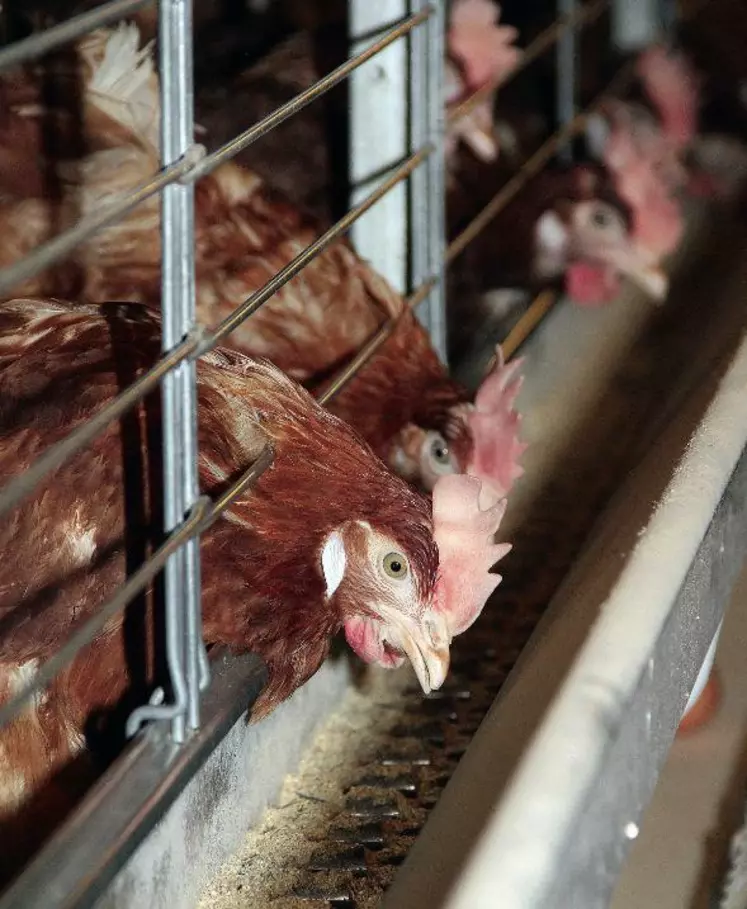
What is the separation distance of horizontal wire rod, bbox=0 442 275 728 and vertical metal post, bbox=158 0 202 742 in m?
0.01

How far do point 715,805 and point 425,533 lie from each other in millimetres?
479

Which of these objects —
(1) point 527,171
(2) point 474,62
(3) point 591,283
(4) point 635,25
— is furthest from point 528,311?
(4) point 635,25

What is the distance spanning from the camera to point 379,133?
1.84m

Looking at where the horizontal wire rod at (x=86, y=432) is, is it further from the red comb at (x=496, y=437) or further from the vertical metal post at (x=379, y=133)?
the vertical metal post at (x=379, y=133)

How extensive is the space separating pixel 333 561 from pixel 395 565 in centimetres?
5

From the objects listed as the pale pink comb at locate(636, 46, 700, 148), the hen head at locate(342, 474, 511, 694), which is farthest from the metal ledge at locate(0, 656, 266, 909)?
the pale pink comb at locate(636, 46, 700, 148)

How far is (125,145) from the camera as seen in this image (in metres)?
1.81

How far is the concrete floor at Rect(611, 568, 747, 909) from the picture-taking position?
4.29 ft

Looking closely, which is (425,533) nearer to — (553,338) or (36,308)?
(36,308)

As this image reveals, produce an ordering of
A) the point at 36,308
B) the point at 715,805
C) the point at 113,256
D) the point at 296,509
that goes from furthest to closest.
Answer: the point at 113,256
the point at 715,805
the point at 36,308
the point at 296,509

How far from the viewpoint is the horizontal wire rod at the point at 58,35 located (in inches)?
27.7

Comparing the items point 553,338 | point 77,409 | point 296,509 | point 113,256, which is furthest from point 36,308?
point 553,338

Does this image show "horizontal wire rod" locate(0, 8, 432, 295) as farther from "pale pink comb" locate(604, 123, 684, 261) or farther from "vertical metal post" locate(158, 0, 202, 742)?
"pale pink comb" locate(604, 123, 684, 261)

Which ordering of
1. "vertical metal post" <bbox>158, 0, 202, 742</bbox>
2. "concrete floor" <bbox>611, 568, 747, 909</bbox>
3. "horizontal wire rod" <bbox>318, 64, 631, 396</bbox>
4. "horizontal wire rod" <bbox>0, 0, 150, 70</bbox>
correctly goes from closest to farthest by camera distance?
"horizontal wire rod" <bbox>0, 0, 150, 70</bbox>
"vertical metal post" <bbox>158, 0, 202, 742</bbox>
"concrete floor" <bbox>611, 568, 747, 909</bbox>
"horizontal wire rod" <bbox>318, 64, 631, 396</bbox>
